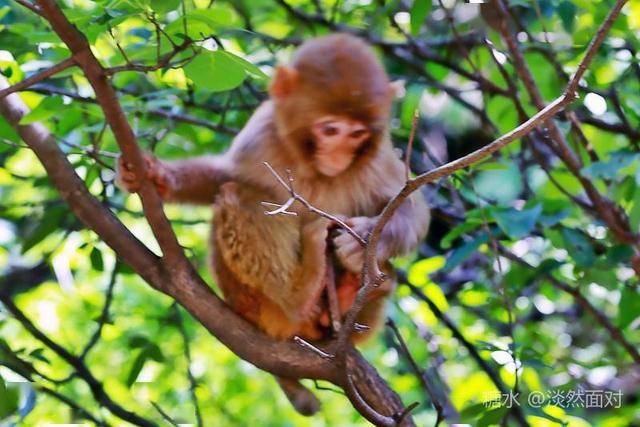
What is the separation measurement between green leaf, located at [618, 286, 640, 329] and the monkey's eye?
1674mm

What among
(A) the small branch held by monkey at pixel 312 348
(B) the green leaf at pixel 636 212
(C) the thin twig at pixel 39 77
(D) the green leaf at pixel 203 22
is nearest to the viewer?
(A) the small branch held by monkey at pixel 312 348

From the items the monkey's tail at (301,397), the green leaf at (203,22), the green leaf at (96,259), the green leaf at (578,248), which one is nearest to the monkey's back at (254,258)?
the monkey's tail at (301,397)

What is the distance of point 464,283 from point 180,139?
225 cm

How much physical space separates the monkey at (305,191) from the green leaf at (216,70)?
93 centimetres

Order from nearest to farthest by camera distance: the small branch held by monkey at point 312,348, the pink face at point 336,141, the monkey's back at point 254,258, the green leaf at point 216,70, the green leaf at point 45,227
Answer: the small branch held by monkey at point 312,348
the green leaf at point 216,70
the pink face at point 336,141
the monkey's back at point 254,258
the green leaf at point 45,227

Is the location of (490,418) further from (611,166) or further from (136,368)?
(136,368)

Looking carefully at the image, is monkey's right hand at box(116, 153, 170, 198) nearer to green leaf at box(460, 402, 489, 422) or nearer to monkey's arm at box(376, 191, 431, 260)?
monkey's arm at box(376, 191, 431, 260)

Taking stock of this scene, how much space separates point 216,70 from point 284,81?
1.12 meters

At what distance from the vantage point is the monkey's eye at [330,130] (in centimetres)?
413

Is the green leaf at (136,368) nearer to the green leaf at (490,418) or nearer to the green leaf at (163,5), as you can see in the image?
the green leaf at (490,418)

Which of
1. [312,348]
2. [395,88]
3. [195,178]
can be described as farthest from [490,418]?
[195,178]

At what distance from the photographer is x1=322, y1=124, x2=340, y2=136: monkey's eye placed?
413cm

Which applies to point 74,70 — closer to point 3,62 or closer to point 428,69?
point 3,62

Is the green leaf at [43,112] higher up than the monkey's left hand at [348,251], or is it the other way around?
the green leaf at [43,112]
